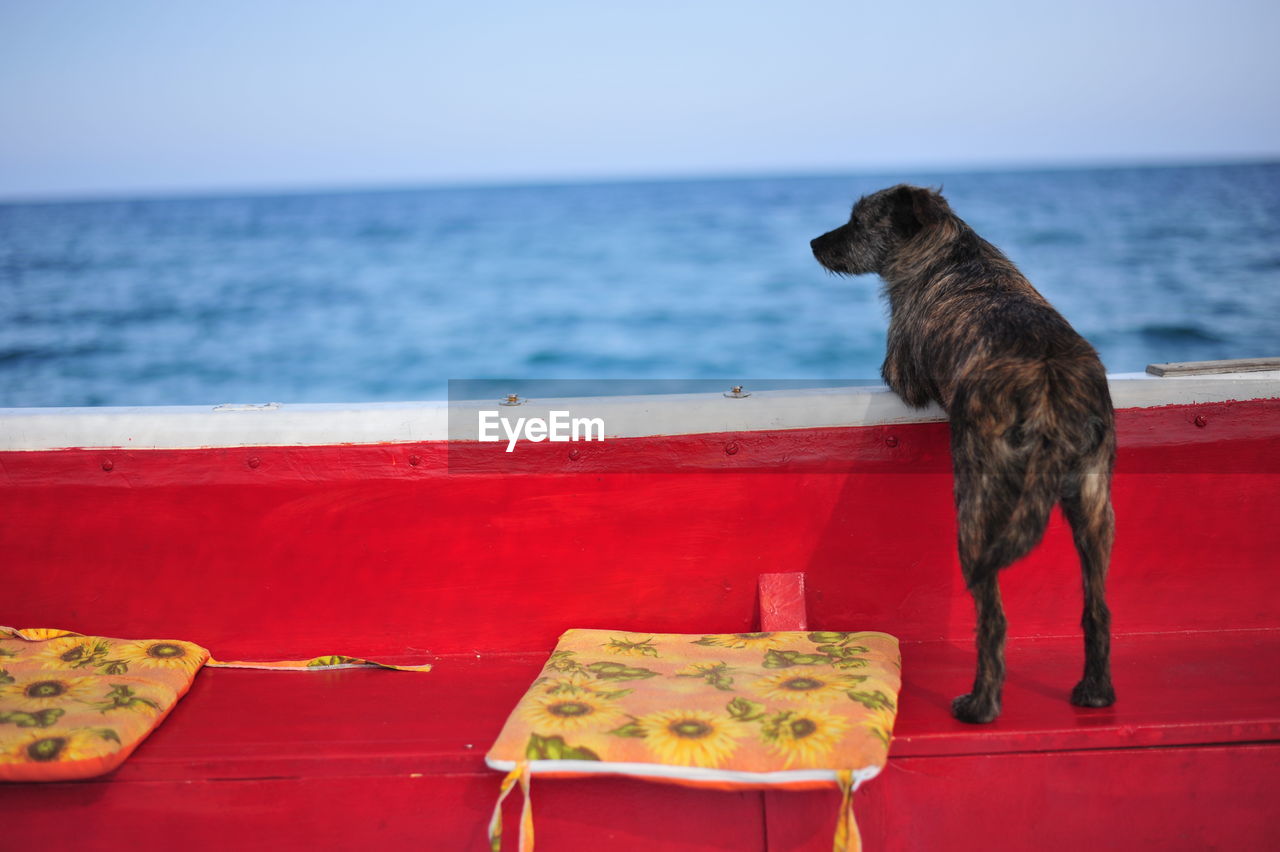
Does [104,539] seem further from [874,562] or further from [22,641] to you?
[874,562]

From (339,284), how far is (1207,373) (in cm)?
2052

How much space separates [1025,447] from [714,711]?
0.76 m

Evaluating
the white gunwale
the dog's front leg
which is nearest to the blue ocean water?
the white gunwale

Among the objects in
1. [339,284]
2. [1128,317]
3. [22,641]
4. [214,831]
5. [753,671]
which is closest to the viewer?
[214,831]

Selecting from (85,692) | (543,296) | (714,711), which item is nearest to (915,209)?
(714,711)

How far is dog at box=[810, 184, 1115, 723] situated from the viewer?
6.48 ft

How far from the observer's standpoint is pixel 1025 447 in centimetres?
197

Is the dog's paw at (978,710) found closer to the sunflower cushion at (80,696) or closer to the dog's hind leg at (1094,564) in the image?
the dog's hind leg at (1094,564)

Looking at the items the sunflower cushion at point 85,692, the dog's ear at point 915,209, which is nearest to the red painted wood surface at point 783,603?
the sunflower cushion at point 85,692

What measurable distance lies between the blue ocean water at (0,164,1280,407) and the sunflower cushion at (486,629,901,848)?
41.2ft

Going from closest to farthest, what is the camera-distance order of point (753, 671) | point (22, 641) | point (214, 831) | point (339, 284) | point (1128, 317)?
point (214, 831) < point (753, 671) < point (22, 641) < point (1128, 317) < point (339, 284)

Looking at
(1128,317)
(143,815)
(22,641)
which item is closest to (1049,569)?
(143,815)

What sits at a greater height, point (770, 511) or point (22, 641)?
point (770, 511)

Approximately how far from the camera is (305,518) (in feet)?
8.33
